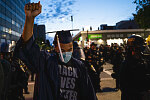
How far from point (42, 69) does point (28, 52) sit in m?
0.31

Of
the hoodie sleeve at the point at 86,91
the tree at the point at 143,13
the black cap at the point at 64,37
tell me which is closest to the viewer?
the hoodie sleeve at the point at 86,91

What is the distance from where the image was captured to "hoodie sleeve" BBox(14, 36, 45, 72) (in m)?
1.78

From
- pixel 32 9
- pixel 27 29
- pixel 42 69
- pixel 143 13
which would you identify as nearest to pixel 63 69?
pixel 42 69

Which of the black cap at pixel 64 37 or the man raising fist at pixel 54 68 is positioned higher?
the black cap at pixel 64 37

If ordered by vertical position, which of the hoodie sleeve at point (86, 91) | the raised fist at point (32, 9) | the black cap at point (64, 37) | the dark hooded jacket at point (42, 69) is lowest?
the hoodie sleeve at point (86, 91)

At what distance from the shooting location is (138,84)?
2.96 m

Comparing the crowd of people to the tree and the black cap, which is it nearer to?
the black cap

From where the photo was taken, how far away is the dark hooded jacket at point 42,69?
1.79 m

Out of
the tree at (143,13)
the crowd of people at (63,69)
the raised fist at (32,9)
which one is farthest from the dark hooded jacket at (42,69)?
the tree at (143,13)

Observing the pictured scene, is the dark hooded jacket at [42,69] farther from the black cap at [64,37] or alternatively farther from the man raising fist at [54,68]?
the black cap at [64,37]

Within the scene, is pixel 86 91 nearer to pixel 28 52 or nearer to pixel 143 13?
pixel 28 52

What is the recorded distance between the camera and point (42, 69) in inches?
77.9

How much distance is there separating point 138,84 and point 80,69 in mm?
1365

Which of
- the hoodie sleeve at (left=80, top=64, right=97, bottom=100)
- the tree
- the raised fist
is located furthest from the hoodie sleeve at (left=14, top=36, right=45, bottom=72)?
the tree
